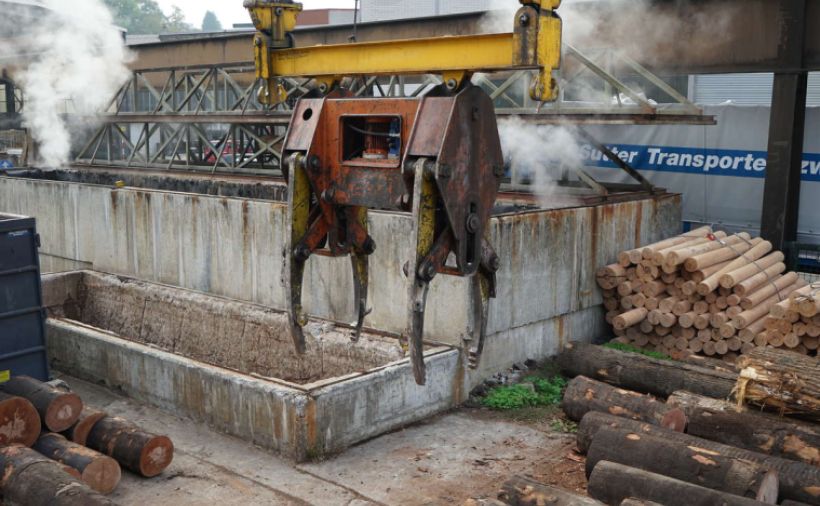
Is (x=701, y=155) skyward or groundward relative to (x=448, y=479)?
skyward

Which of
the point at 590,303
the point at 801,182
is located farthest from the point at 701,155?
the point at 590,303

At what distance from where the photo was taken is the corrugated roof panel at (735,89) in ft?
77.5

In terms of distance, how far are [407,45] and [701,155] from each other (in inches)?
397

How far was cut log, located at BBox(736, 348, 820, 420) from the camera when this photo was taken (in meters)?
7.41

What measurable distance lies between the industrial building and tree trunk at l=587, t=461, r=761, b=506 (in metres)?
0.03

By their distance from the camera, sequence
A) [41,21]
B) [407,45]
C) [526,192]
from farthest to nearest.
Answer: [41,21] → [526,192] → [407,45]

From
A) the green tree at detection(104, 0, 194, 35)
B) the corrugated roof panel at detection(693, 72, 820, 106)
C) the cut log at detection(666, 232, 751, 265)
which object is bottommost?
the cut log at detection(666, 232, 751, 265)

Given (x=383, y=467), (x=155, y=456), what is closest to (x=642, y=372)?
(x=383, y=467)

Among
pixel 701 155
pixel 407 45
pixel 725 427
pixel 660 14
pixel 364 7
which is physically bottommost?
pixel 725 427

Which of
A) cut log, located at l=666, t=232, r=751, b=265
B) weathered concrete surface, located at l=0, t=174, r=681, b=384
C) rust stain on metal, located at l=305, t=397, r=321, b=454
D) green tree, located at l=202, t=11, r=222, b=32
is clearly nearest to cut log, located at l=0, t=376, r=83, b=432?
rust stain on metal, located at l=305, t=397, r=321, b=454

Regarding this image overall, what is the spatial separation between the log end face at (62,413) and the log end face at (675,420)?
5.21 m

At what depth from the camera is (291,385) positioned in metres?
7.81

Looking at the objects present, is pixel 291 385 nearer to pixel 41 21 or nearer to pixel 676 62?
pixel 676 62

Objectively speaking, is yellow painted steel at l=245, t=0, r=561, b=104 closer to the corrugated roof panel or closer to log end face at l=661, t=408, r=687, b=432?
log end face at l=661, t=408, r=687, b=432
